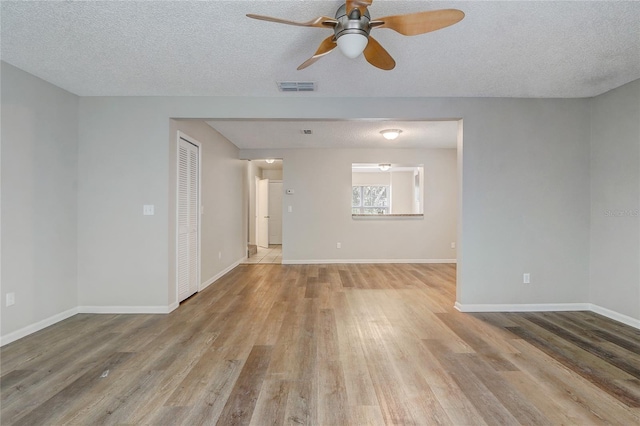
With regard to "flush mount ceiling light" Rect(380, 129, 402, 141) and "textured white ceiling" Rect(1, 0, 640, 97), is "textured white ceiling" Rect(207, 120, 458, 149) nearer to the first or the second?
"flush mount ceiling light" Rect(380, 129, 402, 141)

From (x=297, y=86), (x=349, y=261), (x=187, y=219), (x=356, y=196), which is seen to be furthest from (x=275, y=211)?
(x=297, y=86)

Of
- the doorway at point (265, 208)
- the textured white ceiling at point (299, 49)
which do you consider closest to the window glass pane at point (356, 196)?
the doorway at point (265, 208)

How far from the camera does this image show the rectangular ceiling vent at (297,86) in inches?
119

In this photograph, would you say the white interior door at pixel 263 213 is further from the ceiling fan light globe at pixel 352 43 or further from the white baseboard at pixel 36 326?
the ceiling fan light globe at pixel 352 43

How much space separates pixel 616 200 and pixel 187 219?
493 centimetres

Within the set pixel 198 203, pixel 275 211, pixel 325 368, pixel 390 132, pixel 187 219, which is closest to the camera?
pixel 325 368

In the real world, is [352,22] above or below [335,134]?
below

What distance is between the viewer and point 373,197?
9773mm

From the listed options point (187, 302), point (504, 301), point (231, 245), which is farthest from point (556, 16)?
point (231, 245)

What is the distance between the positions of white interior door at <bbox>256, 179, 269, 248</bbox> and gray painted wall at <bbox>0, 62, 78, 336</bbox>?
19.6 ft

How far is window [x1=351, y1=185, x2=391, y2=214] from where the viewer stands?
973cm

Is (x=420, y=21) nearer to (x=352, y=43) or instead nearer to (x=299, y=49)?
(x=352, y=43)

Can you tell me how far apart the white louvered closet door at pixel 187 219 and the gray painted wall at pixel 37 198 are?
1.05m

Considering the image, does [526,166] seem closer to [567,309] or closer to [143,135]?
[567,309]
